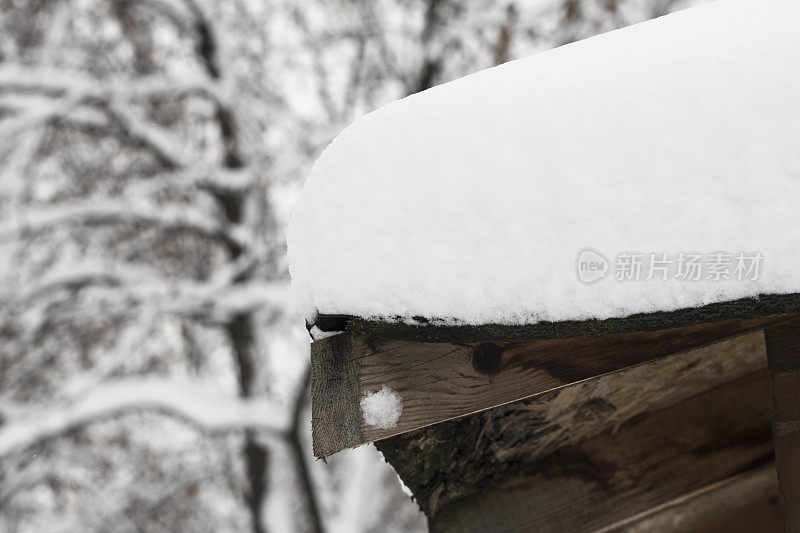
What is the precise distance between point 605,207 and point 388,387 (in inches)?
14.9

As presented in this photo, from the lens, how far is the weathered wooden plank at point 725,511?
1236 millimetres

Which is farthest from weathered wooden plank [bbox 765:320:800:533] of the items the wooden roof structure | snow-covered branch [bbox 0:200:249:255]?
snow-covered branch [bbox 0:200:249:255]

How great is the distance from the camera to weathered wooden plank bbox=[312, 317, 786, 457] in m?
0.78

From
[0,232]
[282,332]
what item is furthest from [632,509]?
[282,332]

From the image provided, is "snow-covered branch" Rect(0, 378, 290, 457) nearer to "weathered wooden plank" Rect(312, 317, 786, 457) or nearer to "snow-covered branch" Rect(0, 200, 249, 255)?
"snow-covered branch" Rect(0, 200, 249, 255)

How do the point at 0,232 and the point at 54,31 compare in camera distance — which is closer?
the point at 0,232

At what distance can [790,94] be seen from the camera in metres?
0.69

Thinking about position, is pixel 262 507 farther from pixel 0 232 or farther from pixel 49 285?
pixel 0 232

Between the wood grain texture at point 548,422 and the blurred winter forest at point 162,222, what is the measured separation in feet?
12.8

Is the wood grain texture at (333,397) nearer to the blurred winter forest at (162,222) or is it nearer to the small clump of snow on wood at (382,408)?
the small clump of snow on wood at (382,408)

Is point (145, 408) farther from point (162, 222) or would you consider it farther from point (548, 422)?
point (548, 422)

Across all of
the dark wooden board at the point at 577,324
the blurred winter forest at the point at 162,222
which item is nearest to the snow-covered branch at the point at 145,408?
the blurred winter forest at the point at 162,222

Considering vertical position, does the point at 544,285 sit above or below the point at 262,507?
above

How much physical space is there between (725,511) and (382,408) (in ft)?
3.27
